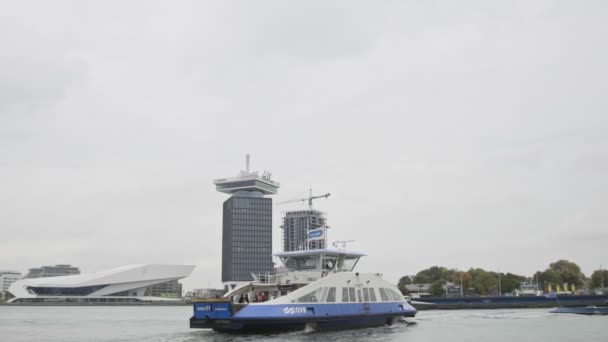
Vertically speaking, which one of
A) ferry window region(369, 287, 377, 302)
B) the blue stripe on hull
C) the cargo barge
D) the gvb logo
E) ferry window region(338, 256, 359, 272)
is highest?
ferry window region(338, 256, 359, 272)

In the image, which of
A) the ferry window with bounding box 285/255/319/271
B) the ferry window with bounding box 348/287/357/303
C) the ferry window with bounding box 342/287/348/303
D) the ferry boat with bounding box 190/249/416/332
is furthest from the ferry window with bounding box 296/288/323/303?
the ferry window with bounding box 285/255/319/271

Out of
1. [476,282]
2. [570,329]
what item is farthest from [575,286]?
[570,329]

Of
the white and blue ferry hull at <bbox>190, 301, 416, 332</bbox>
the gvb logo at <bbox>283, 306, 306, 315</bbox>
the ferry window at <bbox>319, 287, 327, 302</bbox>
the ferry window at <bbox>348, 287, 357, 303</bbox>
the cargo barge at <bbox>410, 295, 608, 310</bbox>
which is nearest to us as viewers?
the white and blue ferry hull at <bbox>190, 301, 416, 332</bbox>

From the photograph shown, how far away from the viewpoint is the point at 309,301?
3541cm

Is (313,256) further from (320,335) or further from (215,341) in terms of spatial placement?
(215,341)

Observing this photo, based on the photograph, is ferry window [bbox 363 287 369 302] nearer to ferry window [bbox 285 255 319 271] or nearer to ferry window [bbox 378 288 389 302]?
ferry window [bbox 378 288 389 302]

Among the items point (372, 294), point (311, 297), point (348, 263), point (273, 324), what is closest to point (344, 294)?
point (311, 297)

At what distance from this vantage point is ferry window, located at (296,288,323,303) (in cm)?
3506

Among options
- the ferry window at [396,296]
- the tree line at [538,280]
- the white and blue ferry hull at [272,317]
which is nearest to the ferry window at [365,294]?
the white and blue ferry hull at [272,317]

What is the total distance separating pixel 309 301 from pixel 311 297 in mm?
292

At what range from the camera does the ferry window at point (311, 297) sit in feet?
115

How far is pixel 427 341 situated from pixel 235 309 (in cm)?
1229

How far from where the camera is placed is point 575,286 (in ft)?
438

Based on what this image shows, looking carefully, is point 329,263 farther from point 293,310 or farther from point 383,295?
point 293,310
